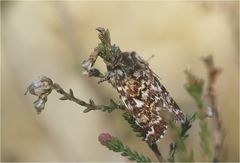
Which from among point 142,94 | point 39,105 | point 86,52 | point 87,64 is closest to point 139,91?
point 142,94

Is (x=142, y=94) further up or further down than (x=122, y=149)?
further up

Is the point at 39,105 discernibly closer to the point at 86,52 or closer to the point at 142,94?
the point at 142,94

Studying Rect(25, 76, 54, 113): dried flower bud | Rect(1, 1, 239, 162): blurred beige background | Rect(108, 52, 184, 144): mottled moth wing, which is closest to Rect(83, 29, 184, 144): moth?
Rect(108, 52, 184, 144): mottled moth wing

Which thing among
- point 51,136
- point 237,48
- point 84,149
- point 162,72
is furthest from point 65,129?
point 237,48

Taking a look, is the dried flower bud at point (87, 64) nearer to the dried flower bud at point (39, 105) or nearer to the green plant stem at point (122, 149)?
the dried flower bud at point (39, 105)

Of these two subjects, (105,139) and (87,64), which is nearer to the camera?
(87,64)

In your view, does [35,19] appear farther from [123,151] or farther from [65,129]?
[123,151]
